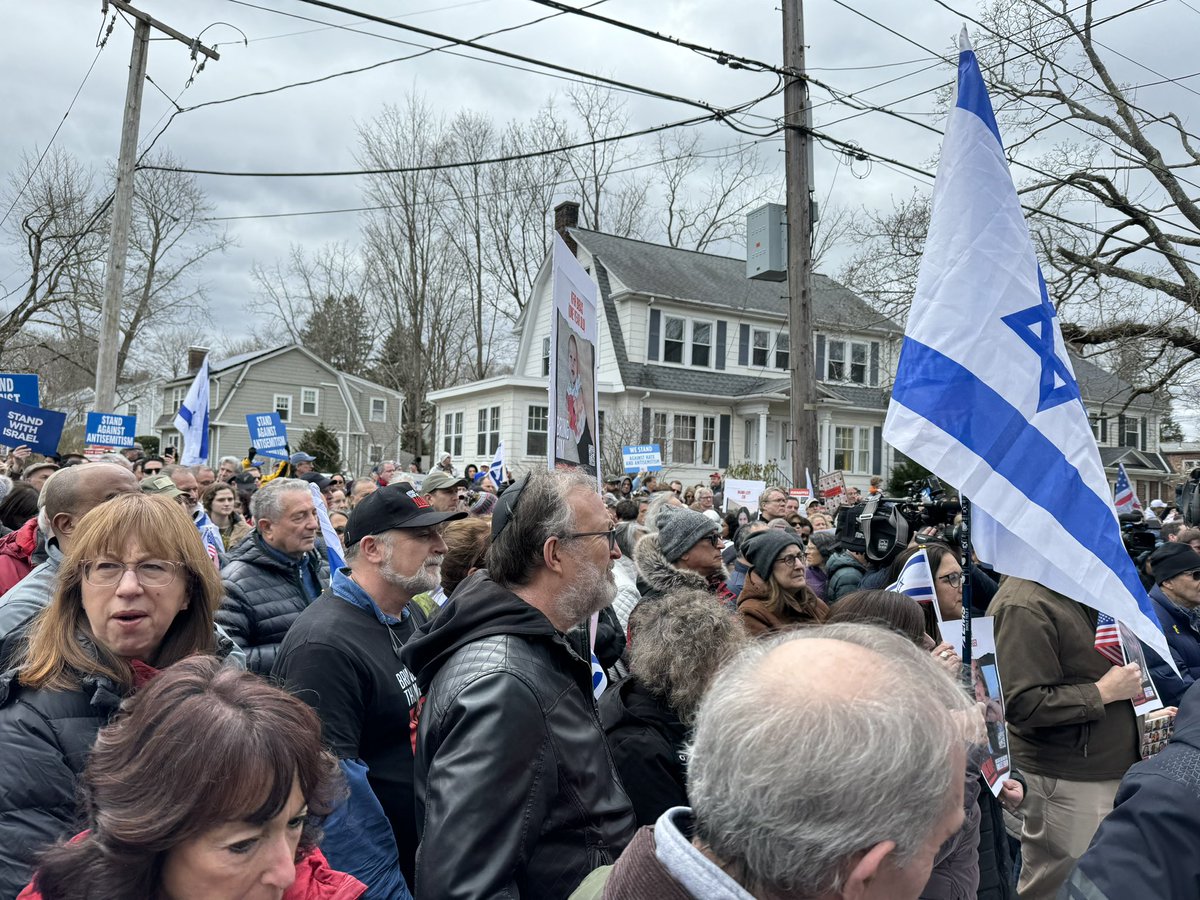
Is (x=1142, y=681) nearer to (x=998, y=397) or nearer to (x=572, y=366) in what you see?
(x=998, y=397)

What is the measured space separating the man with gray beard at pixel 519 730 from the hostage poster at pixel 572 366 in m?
0.80

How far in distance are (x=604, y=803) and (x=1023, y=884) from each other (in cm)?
318

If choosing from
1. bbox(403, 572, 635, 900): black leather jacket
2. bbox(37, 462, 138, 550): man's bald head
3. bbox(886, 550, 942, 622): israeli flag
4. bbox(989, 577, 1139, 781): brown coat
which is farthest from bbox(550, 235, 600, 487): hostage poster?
bbox(989, 577, 1139, 781): brown coat

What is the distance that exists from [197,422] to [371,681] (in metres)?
10.6

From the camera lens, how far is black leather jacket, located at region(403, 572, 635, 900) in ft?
6.59

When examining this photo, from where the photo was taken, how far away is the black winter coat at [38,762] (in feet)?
6.22

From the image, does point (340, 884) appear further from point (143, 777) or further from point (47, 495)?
point (47, 495)

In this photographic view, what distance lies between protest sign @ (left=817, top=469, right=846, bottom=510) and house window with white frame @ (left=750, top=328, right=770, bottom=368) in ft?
55.8

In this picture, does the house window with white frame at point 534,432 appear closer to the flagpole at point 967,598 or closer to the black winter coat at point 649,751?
the flagpole at point 967,598

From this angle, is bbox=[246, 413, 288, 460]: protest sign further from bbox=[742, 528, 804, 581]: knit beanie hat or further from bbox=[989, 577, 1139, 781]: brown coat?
bbox=[989, 577, 1139, 781]: brown coat

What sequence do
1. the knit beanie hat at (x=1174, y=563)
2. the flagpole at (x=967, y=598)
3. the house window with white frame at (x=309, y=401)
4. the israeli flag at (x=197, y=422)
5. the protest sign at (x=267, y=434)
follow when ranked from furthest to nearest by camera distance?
the house window with white frame at (x=309, y=401), the protest sign at (x=267, y=434), the israeli flag at (x=197, y=422), the knit beanie hat at (x=1174, y=563), the flagpole at (x=967, y=598)

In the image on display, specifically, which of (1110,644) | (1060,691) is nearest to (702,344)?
(1110,644)

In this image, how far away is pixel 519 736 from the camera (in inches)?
83.0

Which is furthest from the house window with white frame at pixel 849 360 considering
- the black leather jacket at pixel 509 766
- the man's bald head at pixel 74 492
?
the black leather jacket at pixel 509 766
